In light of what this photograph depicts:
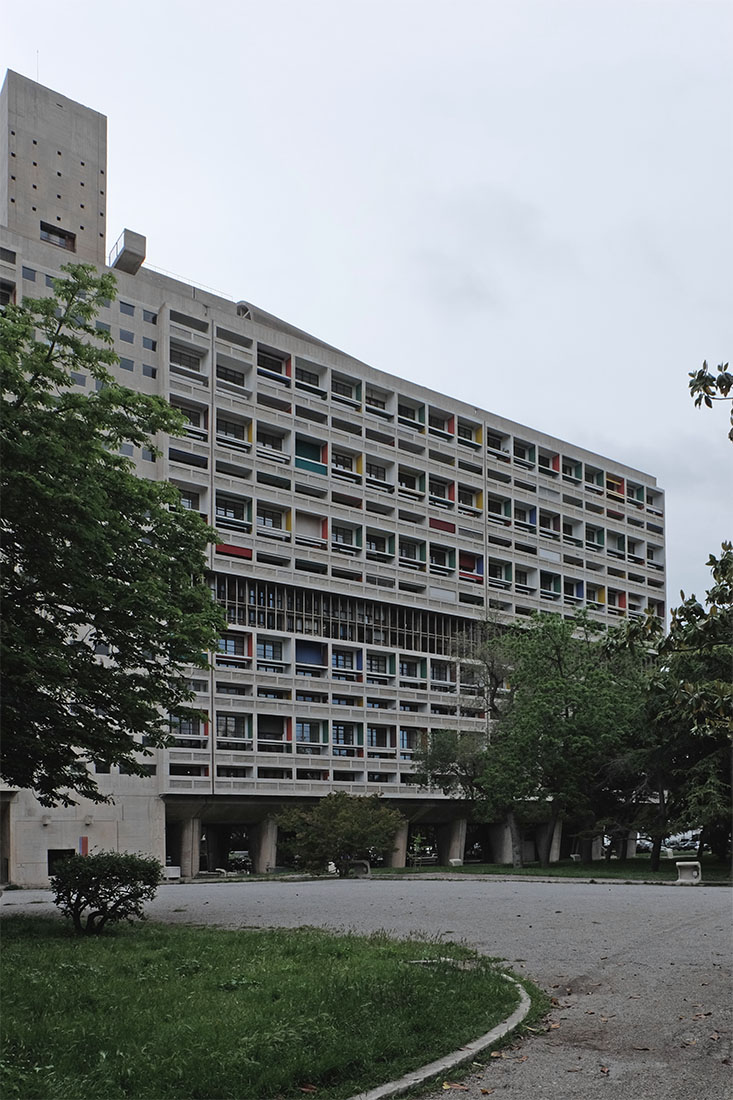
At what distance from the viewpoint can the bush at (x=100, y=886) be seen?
16.0 meters

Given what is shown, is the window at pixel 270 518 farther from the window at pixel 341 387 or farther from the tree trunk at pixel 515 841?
the tree trunk at pixel 515 841

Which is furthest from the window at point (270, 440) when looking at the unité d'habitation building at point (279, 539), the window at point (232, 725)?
the window at point (232, 725)

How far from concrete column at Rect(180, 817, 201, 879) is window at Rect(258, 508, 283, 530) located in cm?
1757

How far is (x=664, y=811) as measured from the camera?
45812 millimetres

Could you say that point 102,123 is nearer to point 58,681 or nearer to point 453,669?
point 453,669

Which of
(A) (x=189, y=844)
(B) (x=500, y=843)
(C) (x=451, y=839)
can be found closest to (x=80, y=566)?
(A) (x=189, y=844)

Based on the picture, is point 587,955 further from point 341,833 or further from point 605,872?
point 605,872

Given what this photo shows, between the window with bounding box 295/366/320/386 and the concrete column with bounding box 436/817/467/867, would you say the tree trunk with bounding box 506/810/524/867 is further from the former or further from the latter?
the window with bounding box 295/366/320/386

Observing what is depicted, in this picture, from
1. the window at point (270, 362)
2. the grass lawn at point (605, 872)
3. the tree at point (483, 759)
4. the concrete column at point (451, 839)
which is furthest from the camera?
the concrete column at point (451, 839)

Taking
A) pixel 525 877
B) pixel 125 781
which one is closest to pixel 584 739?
pixel 525 877

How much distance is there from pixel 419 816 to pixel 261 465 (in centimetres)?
2505

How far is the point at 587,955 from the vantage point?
45.6ft

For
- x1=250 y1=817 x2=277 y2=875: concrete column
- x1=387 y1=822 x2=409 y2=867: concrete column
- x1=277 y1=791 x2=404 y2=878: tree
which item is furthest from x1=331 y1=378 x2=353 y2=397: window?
x1=277 y1=791 x2=404 y2=878: tree

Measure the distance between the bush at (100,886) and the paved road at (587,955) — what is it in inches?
94.9
